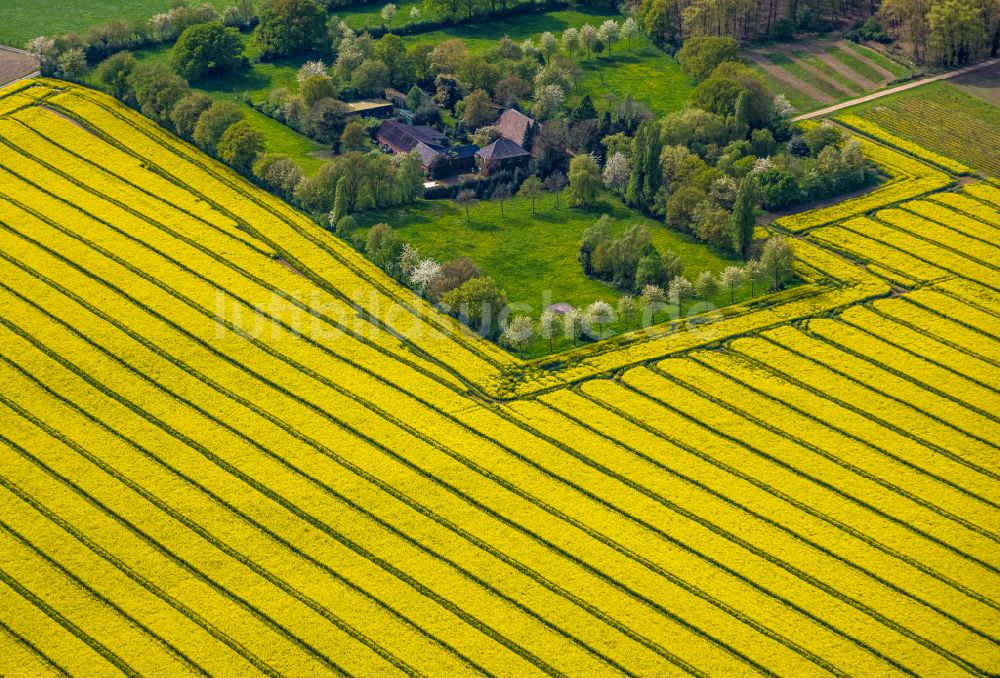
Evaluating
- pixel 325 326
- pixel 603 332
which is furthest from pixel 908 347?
pixel 325 326

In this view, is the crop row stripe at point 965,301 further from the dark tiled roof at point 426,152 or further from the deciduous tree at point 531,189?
the dark tiled roof at point 426,152

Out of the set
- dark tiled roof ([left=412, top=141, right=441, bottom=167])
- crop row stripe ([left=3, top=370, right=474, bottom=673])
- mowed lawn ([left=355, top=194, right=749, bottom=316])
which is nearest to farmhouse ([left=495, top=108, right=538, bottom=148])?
dark tiled roof ([left=412, top=141, right=441, bottom=167])

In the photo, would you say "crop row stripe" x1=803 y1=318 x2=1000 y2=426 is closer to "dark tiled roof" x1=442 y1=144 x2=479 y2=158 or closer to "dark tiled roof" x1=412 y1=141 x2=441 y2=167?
"dark tiled roof" x1=442 y1=144 x2=479 y2=158

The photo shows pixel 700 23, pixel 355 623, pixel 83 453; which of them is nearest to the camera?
pixel 355 623

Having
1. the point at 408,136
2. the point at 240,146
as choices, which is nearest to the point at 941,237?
the point at 408,136

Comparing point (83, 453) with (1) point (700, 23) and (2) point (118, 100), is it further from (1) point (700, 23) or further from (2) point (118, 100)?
(1) point (700, 23)

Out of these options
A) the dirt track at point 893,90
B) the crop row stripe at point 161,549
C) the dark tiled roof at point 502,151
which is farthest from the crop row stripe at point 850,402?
the crop row stripe at point 161,549
